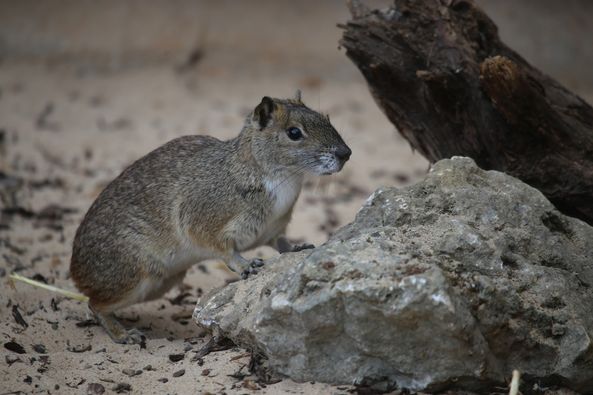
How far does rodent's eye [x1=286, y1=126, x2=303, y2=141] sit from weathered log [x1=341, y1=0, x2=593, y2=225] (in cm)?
77

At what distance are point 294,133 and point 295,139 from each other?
0.04 metres

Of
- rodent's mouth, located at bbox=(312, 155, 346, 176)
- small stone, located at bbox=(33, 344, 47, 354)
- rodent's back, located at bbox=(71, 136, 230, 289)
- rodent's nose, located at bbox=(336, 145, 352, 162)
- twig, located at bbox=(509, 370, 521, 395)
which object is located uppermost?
rodent's nose, located at bbox=(336, 145, 352, 162)

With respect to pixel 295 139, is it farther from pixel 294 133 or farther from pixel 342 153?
pixel 342 153

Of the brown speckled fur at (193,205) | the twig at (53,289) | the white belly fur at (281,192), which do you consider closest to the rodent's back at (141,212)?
the brown speckled fur at (193,205)

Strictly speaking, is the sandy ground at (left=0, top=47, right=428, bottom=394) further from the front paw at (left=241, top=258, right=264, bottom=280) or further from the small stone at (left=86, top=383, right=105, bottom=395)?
the front paw at (left=241, top=258, right=264, bottom=280)

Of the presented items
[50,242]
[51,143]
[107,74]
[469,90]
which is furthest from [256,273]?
[107,74]

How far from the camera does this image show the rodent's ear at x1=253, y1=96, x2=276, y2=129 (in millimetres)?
5794

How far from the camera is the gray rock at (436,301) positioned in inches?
159

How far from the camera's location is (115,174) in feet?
31.6

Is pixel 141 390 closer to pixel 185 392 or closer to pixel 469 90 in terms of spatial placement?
pixel 185 392

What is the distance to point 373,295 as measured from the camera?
4008 millimetres

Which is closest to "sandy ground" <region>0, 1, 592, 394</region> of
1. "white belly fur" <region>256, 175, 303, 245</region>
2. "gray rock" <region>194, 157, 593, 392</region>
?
"gray rock" <region>194, 157, 593, 392</region>

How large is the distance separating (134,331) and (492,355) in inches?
106

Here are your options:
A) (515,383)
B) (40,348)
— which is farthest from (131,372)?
(515,383)
